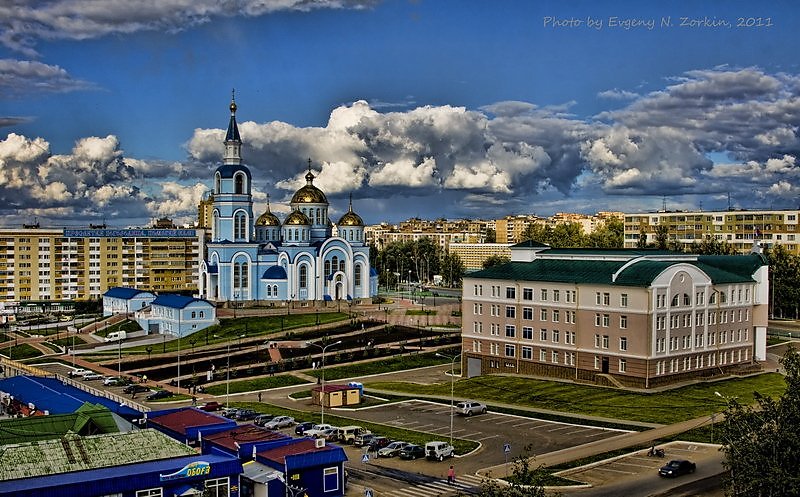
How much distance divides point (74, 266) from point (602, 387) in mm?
105014

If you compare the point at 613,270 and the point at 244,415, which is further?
the point at 613,270

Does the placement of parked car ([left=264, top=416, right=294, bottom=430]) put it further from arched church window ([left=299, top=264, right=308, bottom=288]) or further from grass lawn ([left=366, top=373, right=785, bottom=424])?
arched church window ([left=299, top=264, right=308, bottom=288])

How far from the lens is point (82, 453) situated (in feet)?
119

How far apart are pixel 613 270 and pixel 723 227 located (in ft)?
258

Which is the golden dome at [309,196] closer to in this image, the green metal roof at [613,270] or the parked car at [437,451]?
the green metal roof at [613,270]

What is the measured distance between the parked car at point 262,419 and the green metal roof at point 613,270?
2561 centimetres

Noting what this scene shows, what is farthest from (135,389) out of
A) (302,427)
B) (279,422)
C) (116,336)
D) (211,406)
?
(116,336)

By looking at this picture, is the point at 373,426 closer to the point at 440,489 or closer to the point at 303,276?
the point at 440,489

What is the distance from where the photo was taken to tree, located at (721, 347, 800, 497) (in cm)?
3195

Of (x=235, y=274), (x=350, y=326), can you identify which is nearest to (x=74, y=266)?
(x=235, y=274)

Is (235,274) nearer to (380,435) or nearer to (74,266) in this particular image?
(74,266)

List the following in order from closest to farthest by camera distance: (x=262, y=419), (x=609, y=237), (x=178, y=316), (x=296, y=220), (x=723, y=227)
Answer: (x=262, y=419) < (x=178, y=316) < (x=296, y=220) < (x=723, y=227) < (x=609, y=237)

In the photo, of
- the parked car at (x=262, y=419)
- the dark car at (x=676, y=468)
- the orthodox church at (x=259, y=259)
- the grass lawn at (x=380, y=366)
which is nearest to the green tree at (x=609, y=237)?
the orthodox church at (x=259, y=259)

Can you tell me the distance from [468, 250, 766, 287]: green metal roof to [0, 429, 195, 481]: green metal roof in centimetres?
4091
